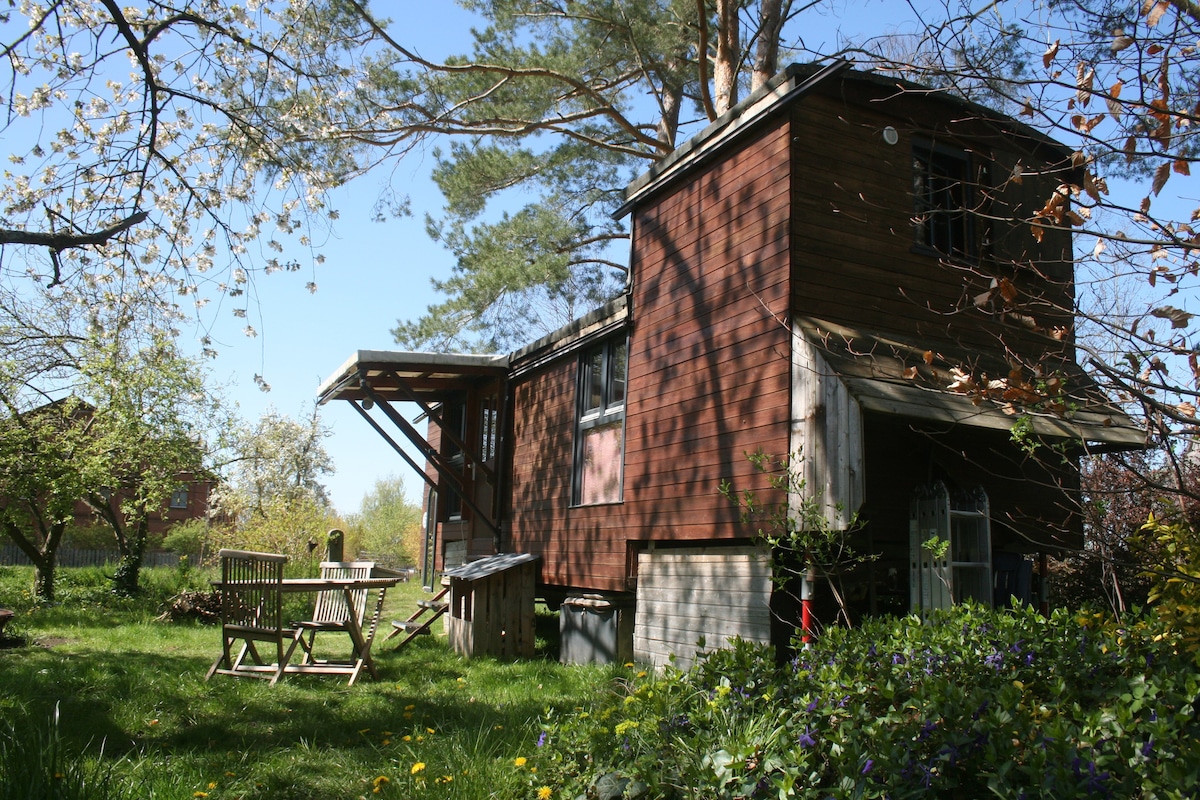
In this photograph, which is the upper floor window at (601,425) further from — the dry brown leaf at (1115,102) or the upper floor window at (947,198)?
the dry brown leaf at (1115,102)

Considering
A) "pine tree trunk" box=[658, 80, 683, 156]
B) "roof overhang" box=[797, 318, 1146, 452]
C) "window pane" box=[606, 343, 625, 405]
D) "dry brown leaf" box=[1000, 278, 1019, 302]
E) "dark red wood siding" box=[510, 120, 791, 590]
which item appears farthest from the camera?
"pine tree trunk" box=[658, 80, 683, 156]

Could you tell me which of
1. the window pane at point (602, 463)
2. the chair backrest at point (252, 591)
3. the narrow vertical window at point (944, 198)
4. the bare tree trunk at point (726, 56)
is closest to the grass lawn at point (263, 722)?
the chair backrest at point (252, 591)

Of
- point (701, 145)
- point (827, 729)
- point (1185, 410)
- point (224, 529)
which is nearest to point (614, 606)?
point (701, 145)

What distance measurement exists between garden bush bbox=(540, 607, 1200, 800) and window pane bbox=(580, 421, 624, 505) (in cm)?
518

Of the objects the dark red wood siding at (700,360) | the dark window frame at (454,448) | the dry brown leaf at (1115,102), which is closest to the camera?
the dry brown leaf at (1115,102)

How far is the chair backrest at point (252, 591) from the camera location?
24.4 ft

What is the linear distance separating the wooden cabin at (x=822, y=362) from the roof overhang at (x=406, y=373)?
3.52 m

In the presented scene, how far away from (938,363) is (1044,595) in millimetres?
3098

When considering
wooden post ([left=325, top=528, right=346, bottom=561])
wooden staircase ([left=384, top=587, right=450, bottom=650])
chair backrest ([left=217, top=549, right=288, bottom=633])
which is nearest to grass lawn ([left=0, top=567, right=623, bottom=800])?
wooden staircase ([left=384, top=587, right=450, bottom=650])

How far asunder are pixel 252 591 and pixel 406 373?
7.04m

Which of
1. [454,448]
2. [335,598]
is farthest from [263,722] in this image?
[454,448]

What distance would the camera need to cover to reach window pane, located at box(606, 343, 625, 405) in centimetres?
1002

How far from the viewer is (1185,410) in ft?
10.9

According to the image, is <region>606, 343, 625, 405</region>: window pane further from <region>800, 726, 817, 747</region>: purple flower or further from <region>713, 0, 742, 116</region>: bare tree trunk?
<region>800, 726, 817, 747</region>: purple flower
